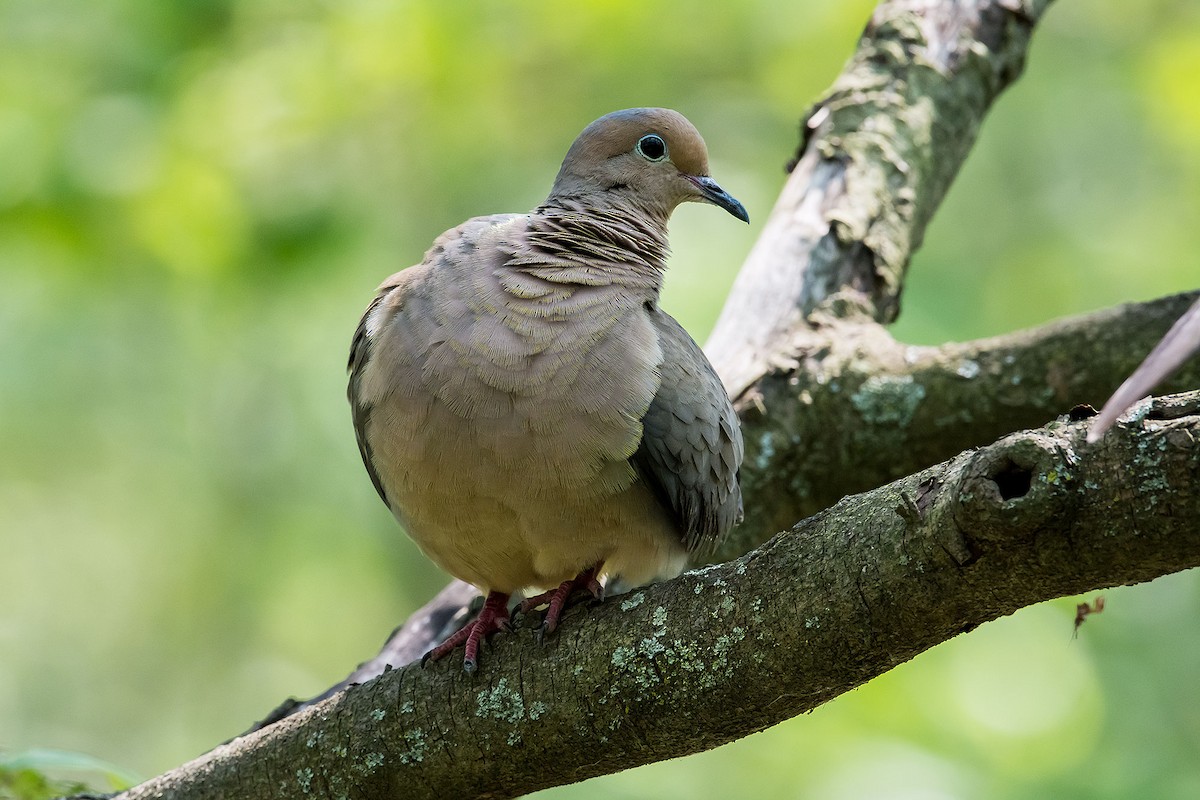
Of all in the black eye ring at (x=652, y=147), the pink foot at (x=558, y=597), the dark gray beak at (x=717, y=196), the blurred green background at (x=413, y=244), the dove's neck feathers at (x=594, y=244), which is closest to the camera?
the pink foot at (x=558, y=597)

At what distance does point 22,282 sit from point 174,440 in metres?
2.62

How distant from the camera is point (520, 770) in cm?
255

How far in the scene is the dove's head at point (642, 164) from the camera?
152 inches

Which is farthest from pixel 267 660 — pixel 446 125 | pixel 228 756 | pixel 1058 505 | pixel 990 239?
pixel 1058 505

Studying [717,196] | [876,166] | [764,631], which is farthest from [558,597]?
[876,166]

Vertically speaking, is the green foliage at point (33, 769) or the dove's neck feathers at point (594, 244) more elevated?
the dove's neck feathers at point (594, 244)

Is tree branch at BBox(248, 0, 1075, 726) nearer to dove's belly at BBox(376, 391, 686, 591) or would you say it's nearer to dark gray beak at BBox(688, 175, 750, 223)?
dark gray beak at BBox(688, 175, 750, 223)

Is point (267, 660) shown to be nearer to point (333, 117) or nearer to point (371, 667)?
point (333, 117)

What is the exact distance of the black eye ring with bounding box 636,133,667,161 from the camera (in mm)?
3977

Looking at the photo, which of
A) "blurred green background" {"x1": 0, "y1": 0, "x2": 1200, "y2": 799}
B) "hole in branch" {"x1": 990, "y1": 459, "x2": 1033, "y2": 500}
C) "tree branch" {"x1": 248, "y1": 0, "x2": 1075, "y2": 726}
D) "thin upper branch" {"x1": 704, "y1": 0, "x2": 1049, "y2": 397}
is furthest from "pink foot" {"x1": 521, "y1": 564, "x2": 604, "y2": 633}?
"blurred green background" {"x1": 0, "y1": 0, "x2": 1200, "y2": 799}

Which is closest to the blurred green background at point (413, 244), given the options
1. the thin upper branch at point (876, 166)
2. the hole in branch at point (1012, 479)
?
the thin upper branch at point (876, 166)

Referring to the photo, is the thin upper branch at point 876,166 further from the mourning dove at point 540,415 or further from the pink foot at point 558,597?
the pink foot at point 558,597

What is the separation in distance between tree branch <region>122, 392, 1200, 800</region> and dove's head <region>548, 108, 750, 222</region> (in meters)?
1.69

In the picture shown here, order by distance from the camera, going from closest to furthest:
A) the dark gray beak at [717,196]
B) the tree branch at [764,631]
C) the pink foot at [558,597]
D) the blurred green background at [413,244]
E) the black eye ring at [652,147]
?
the tree branch at [764,631] → the pink foot at [558,597] → the black eye ring at [652,147] → the dark gray beak at [717,196] → the blurred green background at [413,244]
